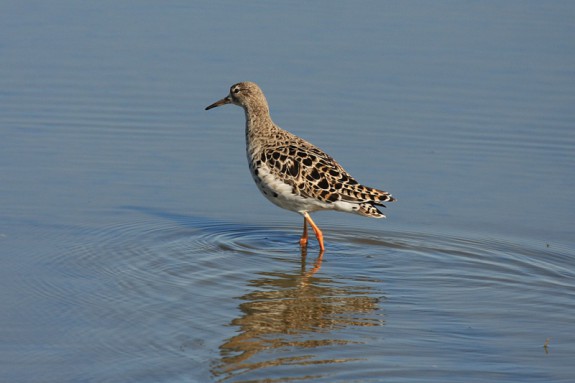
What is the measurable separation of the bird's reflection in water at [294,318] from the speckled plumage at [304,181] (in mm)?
640

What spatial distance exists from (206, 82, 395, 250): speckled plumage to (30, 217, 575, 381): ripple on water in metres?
0.40

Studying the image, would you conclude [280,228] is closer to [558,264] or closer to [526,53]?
[558,264]

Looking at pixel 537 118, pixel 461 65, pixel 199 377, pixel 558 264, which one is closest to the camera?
pixel 199 377

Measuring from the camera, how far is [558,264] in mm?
10352

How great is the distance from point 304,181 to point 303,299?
178 centimetres

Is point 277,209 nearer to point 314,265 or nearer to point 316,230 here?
point 316,230

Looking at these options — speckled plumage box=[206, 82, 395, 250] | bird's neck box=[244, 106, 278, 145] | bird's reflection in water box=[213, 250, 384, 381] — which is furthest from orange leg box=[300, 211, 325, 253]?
bird's neck box=[244, 106, 278, 145]

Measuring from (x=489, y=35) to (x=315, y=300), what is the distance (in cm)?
891

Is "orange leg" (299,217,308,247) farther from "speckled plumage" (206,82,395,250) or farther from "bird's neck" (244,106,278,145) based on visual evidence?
"bird's neck" (244,106,278,145)

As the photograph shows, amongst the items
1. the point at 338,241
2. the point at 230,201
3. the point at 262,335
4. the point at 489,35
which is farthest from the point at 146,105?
the point at 262,335

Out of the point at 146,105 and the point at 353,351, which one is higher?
the point at 146,105

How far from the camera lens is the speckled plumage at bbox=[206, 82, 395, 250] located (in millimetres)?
10797

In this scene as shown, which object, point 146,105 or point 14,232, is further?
point 146,105

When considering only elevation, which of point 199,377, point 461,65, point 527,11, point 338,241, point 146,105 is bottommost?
point 199,377
